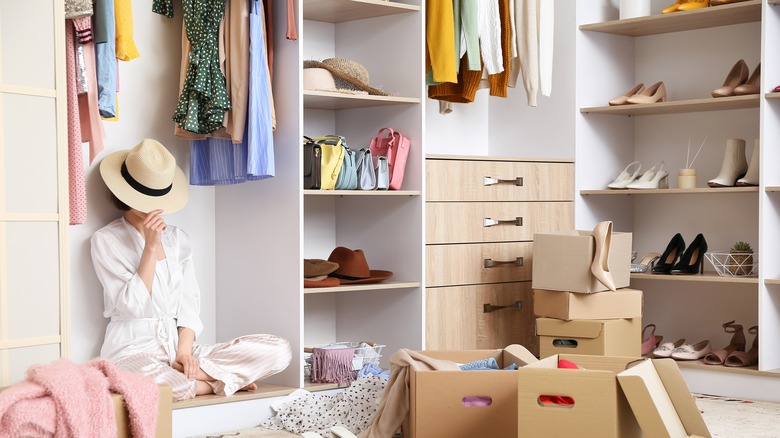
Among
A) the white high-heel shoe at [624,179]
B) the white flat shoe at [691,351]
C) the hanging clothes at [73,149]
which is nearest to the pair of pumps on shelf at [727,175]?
the white high-heel shoe at [624,179]

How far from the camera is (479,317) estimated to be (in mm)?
4344

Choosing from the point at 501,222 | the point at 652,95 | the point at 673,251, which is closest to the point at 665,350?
the point at 673,251

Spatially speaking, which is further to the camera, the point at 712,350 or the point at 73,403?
the point at 712,350

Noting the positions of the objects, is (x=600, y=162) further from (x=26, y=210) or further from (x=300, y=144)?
(x=26, y=210)

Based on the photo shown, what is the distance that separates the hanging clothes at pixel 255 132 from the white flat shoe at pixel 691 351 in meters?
2.00

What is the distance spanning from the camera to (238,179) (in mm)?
3764

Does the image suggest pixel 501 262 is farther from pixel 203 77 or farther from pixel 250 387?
pixel 203 77

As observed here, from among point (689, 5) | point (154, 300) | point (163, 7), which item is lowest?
point (154, 300)

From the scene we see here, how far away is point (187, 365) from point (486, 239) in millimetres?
1502

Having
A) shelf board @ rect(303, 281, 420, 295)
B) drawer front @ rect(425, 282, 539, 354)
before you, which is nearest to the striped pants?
shelf board @ rect(303, 281, 420, 295)

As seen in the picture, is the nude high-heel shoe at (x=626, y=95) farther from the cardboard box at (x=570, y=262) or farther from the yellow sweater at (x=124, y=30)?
the yellow sweater at (x=124, y=30)

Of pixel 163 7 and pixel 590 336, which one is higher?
pixel 163 7

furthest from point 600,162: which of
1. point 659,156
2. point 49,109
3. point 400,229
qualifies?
point 49,109

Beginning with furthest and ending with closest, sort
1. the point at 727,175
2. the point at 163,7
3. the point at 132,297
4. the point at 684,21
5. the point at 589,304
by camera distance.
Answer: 1. the point at 684,21
2. the point at 727,175
3. the point at 589,304
4. the point at 163,7
5. the point at 132,297
